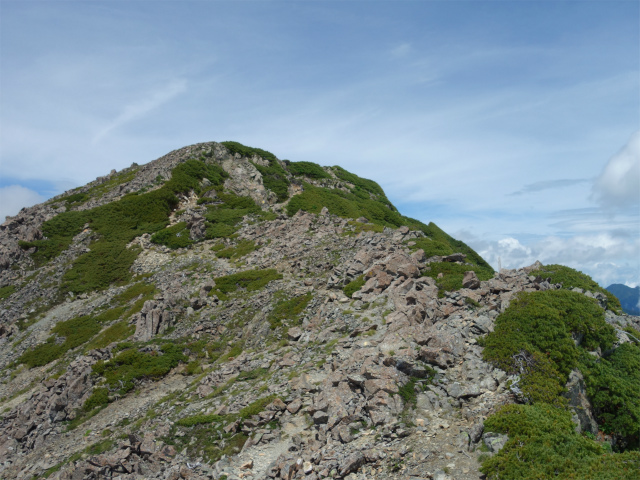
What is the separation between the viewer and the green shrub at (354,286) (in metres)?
30.0

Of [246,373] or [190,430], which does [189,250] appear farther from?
[190,430]

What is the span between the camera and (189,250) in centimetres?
5197

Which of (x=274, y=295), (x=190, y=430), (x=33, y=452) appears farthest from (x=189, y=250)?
(x=190, y=430)

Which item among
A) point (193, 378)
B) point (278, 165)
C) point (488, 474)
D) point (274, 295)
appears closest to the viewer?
point (488, 474)

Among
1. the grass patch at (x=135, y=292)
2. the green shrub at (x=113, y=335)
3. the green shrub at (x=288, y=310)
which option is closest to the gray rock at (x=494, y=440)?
the green shrub at (x=288, y=310)

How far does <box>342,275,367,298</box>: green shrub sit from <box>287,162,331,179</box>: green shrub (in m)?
59.7

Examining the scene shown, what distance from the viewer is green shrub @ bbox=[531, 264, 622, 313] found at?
89.0 feet

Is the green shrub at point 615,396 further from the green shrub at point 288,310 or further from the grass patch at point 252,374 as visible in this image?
the green shrub at point 288,310

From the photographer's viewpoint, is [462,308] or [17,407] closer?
[462,308]

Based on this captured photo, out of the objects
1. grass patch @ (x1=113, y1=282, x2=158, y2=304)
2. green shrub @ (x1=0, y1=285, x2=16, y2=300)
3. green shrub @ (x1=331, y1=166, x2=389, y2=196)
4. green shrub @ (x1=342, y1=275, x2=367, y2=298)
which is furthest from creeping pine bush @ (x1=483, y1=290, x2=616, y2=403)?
green shrub @ (x1=331, y1=166, x2=389, y2=196)

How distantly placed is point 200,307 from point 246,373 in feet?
44.0

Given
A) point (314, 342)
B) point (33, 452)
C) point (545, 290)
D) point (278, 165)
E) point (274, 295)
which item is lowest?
point (33, 452)

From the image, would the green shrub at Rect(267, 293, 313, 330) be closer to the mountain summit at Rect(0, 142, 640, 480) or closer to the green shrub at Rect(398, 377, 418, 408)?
the mountain summit at Rect(0, 142, 640, 480)

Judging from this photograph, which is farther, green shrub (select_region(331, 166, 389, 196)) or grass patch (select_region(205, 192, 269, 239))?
green shrub (select_region(331, 166, 389, 196))
